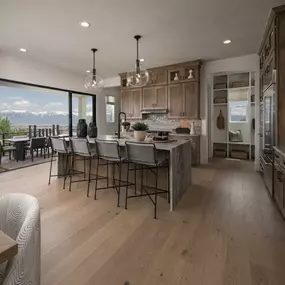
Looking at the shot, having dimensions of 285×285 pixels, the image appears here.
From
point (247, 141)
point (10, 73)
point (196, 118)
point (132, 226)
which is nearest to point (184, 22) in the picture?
point (196, 118)

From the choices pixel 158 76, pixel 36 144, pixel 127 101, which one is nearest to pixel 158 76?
pixel 158 76

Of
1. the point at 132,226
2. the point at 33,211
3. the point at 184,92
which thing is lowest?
the point at 132,226

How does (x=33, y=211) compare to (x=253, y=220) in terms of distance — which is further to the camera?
(x=253, y=220)

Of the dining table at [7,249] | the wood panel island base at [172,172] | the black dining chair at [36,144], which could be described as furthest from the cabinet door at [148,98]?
the dining table at [7,249]

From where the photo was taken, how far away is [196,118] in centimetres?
553

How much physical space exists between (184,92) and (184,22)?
8.21 ft

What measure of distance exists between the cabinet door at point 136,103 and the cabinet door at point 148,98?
0.19m

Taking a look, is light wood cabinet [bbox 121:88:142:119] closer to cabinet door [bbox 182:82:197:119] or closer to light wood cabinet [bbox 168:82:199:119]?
light wood cabinet [bbox 168:82:199:119]

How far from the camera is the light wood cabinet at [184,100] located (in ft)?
17.9

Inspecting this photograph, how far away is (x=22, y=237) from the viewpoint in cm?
82

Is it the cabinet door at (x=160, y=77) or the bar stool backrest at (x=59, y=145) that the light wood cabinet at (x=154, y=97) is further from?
the bar stool backrest at (x=59, y=145)

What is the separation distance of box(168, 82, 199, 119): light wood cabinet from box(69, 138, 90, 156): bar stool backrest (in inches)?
128

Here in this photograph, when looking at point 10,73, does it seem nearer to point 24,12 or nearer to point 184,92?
point 24,12

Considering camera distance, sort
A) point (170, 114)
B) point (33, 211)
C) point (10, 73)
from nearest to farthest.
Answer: point (33, 211)
point (10, 73)
point (170, 114)
